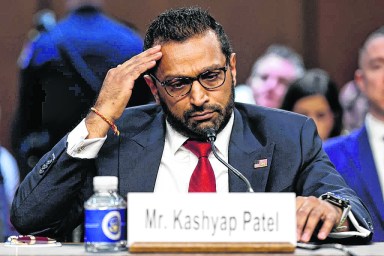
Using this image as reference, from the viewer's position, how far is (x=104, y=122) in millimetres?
2576

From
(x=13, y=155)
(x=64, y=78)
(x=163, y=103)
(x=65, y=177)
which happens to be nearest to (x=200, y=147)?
(x=163, y=103)

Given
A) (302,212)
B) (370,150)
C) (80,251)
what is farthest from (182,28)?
(370,150)

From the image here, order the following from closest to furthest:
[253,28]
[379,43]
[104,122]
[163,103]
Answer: [104,122]
[163,103]
[379,43]
[253,28]

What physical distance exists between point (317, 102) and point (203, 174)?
1.75 metres

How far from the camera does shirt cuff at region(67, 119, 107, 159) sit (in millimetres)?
2545

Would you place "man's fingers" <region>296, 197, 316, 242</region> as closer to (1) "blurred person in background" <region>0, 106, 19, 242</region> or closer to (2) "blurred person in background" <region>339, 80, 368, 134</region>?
(1) "blurred person in background" <region>0, 106, 19, 242</region>

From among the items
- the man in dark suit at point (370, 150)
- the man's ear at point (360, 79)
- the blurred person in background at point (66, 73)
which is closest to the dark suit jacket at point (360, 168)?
the man in dark suit at point (370, 150)

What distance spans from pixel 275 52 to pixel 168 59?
1741mm

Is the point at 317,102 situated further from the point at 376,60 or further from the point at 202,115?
the point at 202,115

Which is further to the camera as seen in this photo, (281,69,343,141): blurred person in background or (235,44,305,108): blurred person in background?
(235,44,305,108): blurred person in background

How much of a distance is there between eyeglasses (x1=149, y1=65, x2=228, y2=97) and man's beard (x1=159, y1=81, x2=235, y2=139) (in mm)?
60

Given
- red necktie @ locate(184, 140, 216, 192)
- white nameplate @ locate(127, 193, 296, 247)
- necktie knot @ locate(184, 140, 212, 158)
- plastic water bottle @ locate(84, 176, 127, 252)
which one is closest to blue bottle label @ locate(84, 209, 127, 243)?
plastic water bottle @ locate(84, 176, 127, 252)

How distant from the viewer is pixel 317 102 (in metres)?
4.20

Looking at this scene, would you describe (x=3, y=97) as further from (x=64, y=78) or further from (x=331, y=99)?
(x=331, y=99)
